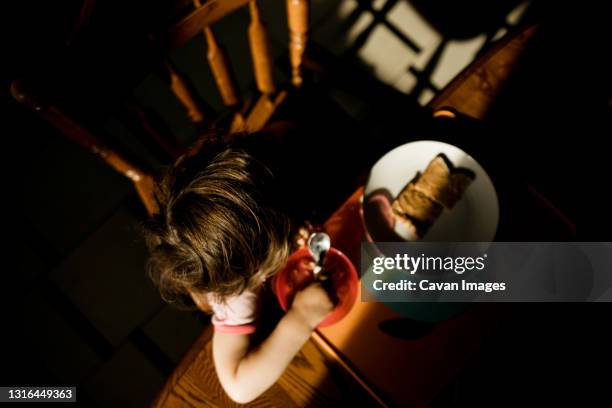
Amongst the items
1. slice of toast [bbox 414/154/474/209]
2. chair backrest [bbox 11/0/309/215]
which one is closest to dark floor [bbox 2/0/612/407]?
chair backrest [bbox 11/0/309/215]

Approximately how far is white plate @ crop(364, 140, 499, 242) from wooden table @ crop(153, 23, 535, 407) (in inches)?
4.6

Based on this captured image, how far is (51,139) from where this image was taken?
1.59 meters

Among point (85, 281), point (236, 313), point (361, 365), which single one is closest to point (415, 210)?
point (361, 365)

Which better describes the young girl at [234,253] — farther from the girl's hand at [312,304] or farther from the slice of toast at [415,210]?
the slice of toast at [415,210]

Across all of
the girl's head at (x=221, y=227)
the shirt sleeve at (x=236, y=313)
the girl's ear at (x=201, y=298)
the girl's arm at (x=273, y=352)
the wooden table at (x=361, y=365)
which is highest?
the girl's head at (x=221, y=227)

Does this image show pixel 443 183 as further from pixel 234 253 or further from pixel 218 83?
pixel 218 83

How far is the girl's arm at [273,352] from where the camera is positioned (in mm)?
712

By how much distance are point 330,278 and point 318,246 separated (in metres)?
0.07

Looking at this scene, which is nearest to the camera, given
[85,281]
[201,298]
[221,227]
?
[221,227]

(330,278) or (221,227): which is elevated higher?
(221,227)

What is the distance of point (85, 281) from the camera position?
1.43 metres

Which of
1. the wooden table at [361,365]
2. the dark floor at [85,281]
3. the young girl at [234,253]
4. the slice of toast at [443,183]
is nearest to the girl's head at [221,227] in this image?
the young girl at [234,253]

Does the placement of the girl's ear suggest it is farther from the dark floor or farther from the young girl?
the dark floor

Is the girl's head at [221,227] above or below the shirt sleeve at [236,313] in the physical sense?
above
